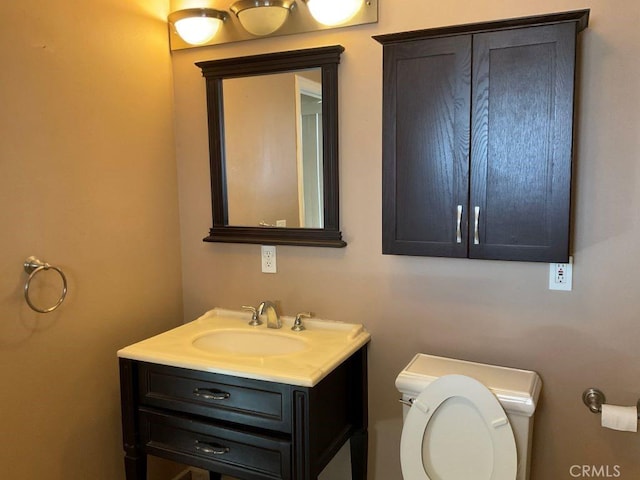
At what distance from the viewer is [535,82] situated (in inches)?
61.4

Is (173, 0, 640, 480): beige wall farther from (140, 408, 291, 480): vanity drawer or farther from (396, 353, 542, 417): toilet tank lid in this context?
(140, 408, 291, 480): vanity drawer

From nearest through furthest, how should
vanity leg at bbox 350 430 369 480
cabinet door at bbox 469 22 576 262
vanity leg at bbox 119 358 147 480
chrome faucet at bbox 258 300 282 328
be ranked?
1. cabinet door at bbox 469 22 576 262
2. vanity leg at bbox 119 358 147 480
3. vanity leg at bbox 350 430 369 480
4. chrome faucet at bbox 258 300 282 328

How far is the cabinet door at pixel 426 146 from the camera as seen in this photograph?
1663mm

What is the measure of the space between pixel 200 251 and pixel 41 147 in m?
0.82

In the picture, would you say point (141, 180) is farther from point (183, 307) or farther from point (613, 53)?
point (613, 53)

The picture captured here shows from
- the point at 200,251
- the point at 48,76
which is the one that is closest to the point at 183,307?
the point at 200,251

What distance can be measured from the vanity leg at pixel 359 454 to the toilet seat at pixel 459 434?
1.01 ft

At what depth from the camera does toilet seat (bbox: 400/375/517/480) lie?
5.13 ft

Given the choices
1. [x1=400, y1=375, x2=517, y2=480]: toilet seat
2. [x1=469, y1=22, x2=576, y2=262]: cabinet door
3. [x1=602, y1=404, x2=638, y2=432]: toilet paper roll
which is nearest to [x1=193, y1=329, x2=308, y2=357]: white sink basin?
[x1=400, y1=375, x2=517, y2=480]: toilet seat

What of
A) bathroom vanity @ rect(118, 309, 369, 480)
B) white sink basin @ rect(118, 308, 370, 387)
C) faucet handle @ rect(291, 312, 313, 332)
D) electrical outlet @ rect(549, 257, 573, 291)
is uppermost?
electrical outlet @ rect(549, 257, 573, 291)

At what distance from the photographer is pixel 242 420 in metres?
1.65

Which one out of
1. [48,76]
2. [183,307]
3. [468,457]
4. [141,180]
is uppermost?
[48,76]

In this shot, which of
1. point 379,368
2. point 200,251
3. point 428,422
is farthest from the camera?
point 200,251

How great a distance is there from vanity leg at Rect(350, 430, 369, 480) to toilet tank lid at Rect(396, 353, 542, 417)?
0.36 meters
